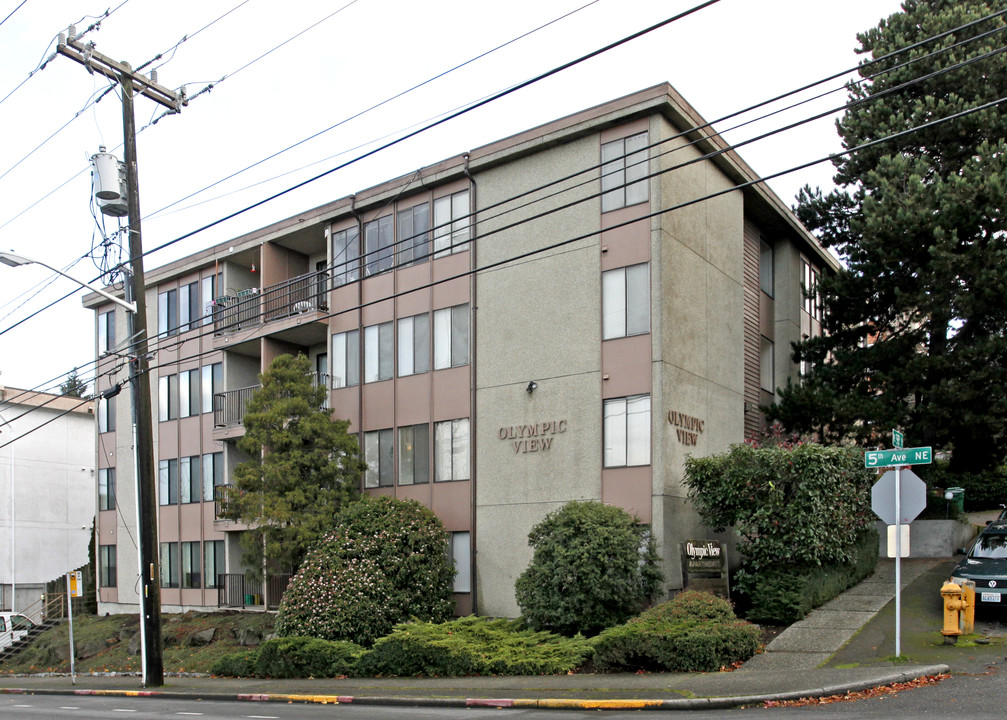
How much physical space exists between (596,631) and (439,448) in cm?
743

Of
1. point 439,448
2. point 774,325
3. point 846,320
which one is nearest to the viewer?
point 439,448

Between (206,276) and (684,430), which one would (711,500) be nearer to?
(684,430)

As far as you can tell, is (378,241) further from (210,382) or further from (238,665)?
(238,665)

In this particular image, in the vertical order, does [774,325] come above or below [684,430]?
above

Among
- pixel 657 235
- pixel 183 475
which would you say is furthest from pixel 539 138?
pixel 183 475

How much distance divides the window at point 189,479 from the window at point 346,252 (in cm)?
947

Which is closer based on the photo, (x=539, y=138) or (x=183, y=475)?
(x=539, y=138)

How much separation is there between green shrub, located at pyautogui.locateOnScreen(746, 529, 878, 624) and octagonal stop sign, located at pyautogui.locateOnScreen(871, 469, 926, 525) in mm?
4301

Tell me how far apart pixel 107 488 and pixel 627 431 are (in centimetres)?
2441

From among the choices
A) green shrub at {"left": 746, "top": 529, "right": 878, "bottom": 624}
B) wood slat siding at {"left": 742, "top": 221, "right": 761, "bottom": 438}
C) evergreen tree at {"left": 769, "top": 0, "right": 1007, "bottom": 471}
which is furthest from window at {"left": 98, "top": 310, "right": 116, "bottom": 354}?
green shrub at {"left": 746, "top": 529, "right": 878, "bottom": 624}

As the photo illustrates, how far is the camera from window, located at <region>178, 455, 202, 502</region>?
3341 centimetres

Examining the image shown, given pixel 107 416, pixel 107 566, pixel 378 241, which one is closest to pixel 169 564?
pixel 107 566

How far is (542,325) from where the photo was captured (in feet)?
76.2

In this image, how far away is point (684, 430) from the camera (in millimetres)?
21938
